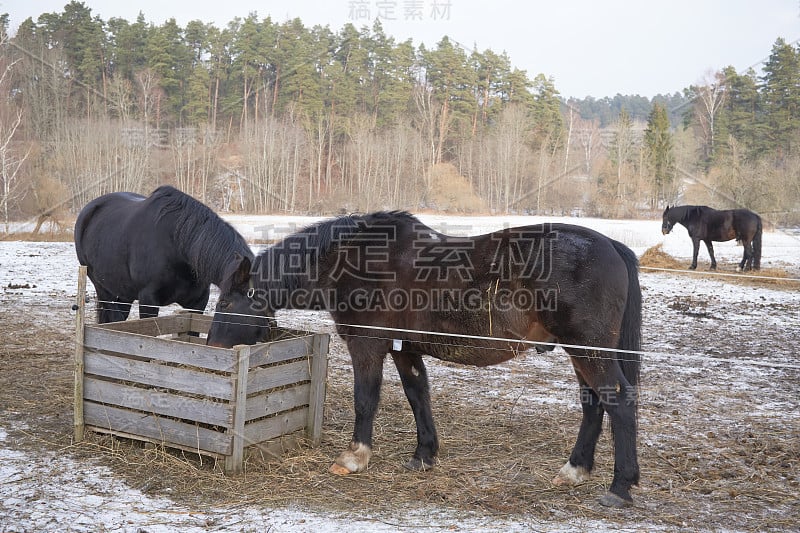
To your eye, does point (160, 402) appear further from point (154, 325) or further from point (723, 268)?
point (723, 268)

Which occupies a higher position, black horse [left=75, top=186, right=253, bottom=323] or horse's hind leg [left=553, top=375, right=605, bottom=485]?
black horse [left=75, top=186, right=253, bottom=323]

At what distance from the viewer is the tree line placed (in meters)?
19.1

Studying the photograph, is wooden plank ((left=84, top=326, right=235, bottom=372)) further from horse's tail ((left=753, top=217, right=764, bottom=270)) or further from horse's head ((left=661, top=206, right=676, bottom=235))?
horse's head ((left=661, top=206, right=676, bottom=235))

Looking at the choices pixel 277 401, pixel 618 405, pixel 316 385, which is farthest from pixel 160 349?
pixel 618 405

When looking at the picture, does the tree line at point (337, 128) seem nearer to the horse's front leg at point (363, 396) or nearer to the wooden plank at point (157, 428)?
the horse's front leg at point (363, 396)

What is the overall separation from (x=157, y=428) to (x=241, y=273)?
125cm

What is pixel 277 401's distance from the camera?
421cm

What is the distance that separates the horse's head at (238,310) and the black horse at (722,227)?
14.9 meters

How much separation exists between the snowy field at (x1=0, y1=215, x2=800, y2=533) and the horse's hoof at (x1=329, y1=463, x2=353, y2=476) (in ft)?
2.02

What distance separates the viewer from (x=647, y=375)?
6789mm

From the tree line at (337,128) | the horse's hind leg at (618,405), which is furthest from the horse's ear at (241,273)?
the tree line at (337,128)

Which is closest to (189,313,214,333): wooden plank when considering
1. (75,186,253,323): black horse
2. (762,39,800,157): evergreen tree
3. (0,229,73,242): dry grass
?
(75,186,253,323): black horse

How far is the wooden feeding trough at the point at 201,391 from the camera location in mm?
3918

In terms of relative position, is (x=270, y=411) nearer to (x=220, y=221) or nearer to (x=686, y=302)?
(x=220, y=221)
